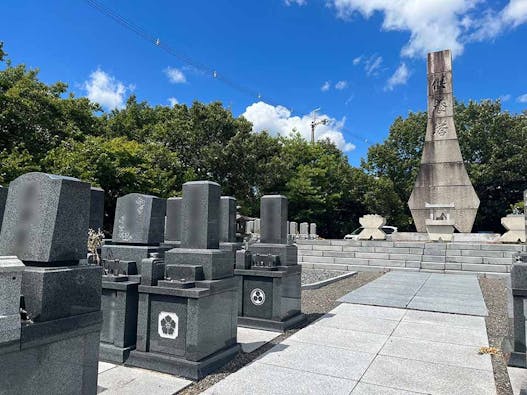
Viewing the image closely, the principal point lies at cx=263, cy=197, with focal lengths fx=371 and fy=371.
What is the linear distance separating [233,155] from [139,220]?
2066 cm

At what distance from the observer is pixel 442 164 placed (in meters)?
22.9

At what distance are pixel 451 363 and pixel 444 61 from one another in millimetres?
23383

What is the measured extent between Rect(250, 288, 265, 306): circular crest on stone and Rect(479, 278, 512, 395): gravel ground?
11.5 ft

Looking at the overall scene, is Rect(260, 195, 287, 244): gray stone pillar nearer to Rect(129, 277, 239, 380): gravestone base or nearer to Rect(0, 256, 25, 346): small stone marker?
Rect(129, 277, 239, 380): gravestone base

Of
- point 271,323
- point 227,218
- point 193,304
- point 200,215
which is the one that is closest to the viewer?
point 193,304

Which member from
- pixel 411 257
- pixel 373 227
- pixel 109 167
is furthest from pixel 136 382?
pixel 373 227

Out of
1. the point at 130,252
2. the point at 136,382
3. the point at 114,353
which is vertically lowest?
the point at 136,382

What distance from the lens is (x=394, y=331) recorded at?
20.5 feet

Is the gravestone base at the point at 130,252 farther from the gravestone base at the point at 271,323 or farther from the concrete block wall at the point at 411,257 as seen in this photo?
the concrete block wall at the point at 411,257

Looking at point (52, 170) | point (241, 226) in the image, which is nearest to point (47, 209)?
point (52, 170)

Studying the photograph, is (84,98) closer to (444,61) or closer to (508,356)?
(444,61)

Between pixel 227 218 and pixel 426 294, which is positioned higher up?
pixel 227 218

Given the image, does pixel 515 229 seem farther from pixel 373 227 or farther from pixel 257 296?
pixel 257 296

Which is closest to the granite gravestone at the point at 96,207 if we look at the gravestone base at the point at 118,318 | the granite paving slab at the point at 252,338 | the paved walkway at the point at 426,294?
the gravestone base at the point at 118,318
